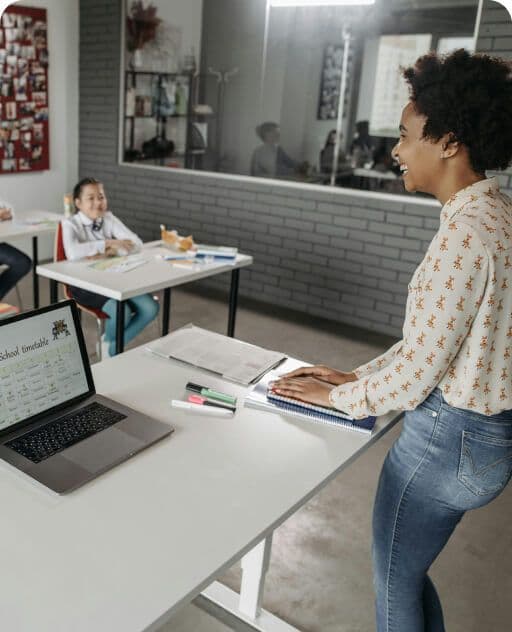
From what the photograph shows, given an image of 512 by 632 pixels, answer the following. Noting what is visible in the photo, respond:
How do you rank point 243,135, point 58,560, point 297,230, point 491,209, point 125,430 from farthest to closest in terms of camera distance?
point 243,135, point 297,230, point 125,430, point 491,209, point 58,560

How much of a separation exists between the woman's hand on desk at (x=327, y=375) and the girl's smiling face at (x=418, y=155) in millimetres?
541

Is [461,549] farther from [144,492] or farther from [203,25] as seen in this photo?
[203,25]

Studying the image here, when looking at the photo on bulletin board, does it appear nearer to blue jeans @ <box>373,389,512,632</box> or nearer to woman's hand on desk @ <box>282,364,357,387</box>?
woman's hand on desk @ <box>282,364,357,387</box>

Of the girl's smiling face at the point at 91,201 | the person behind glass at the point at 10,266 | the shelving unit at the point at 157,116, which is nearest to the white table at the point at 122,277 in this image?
the girl's smiling face at the point at 91,201

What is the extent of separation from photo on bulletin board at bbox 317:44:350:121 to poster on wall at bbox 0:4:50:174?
2.43m

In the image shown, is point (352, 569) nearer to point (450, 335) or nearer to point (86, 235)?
point (450, 335)

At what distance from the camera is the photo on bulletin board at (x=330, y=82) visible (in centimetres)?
502

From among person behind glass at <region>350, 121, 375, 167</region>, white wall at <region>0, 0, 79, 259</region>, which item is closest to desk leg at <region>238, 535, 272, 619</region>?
person behind glass at <region>350, 121, 375, 167</region>

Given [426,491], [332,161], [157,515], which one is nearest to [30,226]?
[332,161]

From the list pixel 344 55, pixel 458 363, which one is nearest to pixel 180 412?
pixel 458 363

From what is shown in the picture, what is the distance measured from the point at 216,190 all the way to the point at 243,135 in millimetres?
510

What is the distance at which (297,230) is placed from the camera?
486 centimetres

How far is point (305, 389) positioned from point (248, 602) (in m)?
0.82

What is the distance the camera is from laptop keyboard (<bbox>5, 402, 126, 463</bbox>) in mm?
1326
